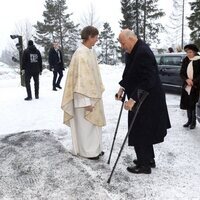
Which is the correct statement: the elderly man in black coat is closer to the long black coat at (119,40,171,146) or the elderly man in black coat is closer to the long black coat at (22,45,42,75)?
the long black coat at (119,40,171,146)

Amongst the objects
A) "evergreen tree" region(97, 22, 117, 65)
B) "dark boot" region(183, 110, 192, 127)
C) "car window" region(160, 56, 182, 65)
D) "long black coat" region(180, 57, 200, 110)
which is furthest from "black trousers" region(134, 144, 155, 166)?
"evergreen tree" region(97, 22, 117, 65)

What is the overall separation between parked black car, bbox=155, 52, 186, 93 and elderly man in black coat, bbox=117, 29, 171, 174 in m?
7.32

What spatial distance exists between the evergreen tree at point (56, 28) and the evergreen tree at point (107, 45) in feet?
37.8

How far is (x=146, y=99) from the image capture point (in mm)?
4770

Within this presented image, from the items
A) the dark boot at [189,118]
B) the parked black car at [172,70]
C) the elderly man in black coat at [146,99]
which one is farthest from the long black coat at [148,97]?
the parked black car at [172,70]

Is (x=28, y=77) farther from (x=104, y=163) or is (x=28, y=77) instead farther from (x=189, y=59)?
(x=104, y=163)

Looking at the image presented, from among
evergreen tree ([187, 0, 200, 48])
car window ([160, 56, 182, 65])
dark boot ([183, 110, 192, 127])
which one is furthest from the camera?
evergreen tree ([187, 0, 200, 48])

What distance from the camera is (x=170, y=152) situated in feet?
19.7

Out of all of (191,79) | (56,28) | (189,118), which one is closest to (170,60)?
(189,118)

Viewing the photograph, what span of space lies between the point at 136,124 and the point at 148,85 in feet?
1.95

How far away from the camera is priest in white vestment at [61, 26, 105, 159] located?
17.5 feet

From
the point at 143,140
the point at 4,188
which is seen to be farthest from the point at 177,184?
the point at 4,188

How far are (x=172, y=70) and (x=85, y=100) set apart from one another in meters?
7.46

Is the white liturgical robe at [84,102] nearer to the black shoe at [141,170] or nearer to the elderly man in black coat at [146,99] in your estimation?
the elderly man in black coat at [146,99]
